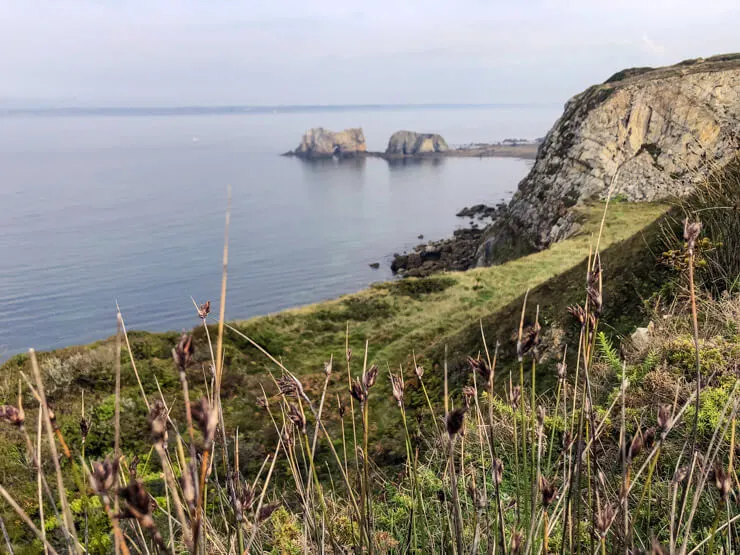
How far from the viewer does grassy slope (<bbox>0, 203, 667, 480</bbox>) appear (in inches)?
452

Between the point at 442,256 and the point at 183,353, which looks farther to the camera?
the point at 442,256

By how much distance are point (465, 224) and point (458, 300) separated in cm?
5042

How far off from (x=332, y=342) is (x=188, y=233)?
5585 cm

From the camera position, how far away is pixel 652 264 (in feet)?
29.5

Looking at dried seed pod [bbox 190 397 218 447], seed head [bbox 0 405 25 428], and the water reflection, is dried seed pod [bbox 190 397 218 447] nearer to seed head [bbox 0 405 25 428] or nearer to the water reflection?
seed head [bbox 0 405 25 428]

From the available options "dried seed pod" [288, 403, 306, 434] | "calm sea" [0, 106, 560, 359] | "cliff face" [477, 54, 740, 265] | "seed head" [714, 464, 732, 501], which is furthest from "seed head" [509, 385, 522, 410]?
"calm sea" [0, 106, 560, 359]

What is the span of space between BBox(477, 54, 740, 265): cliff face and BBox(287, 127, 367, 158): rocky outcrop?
130293 mm

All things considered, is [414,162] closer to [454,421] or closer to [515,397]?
[515,397]

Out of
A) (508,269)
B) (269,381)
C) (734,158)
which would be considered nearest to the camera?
(734,158)

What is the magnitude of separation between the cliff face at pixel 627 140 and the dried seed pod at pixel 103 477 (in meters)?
32.2

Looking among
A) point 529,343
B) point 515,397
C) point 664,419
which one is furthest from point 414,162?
point 664,419

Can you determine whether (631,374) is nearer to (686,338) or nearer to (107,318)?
(686,338)

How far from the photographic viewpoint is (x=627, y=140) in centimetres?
3344

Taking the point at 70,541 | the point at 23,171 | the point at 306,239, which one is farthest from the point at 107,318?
the point at 23,171
